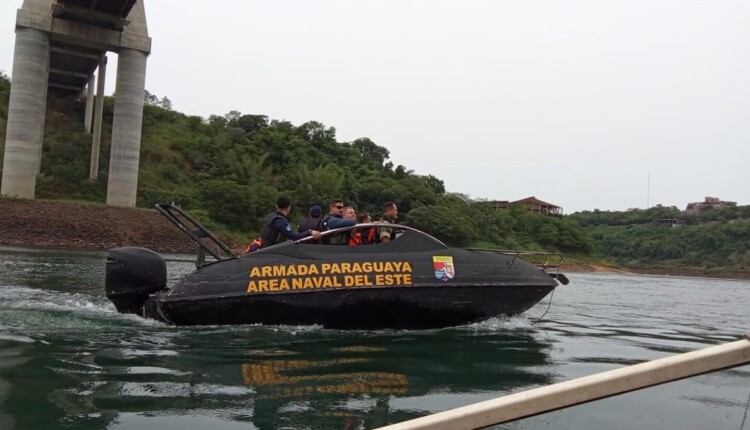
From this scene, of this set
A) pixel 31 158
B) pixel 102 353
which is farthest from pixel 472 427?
pixel 31 158

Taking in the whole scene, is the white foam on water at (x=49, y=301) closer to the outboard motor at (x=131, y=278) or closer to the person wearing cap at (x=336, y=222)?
the outboard motor at (x=131, y=278)

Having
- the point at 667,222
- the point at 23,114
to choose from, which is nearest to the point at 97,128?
the point at 23,114

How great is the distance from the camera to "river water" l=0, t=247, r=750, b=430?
3711 mm

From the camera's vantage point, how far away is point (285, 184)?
5166 cm

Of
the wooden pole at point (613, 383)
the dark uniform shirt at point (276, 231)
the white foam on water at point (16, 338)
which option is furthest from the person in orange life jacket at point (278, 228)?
the wooden pole at point (613, 383)

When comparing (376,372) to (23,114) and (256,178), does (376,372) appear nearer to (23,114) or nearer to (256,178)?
(23,114)

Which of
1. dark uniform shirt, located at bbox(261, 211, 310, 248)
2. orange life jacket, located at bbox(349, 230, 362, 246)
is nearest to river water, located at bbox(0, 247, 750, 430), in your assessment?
orange life jacket, located at bbox(349, 230, 362, 246)

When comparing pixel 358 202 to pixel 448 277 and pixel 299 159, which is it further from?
pixel 448 277

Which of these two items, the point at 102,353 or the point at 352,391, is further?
the point at 102,353

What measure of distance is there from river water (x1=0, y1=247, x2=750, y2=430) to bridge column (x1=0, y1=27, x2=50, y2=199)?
3035 cm

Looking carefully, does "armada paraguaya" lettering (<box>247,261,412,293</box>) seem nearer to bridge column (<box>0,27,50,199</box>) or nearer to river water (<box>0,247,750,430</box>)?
river water (<box>0,247,750,430</box>)

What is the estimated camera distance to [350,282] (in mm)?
6949

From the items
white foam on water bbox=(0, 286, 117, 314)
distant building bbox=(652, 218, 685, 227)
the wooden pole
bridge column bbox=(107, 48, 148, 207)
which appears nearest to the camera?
the wooden pole

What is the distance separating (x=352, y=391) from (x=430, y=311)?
10.00 ft
